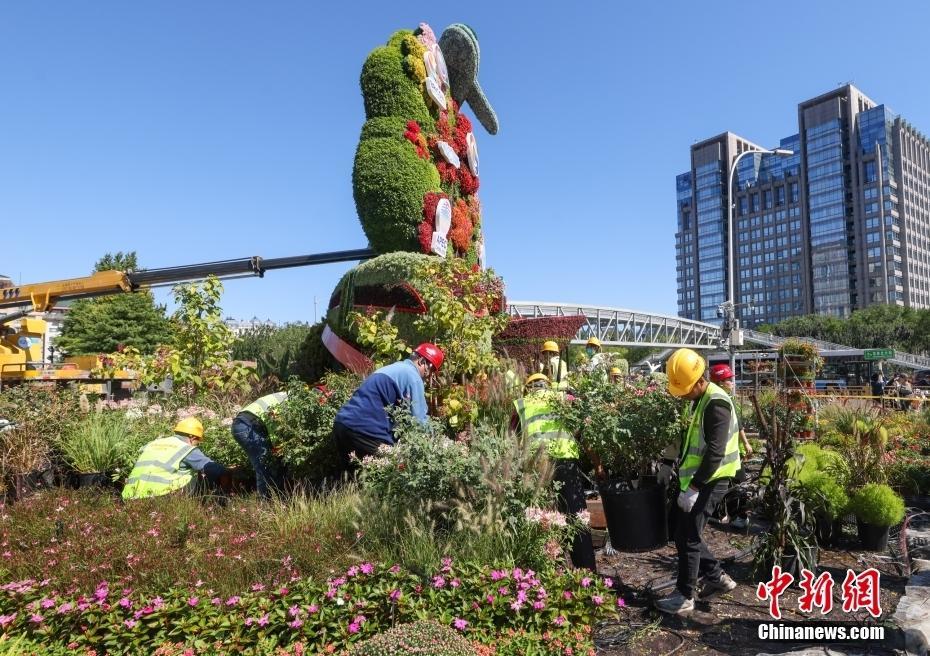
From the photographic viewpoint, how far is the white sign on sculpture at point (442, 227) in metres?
9.83

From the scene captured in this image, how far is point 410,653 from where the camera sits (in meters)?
2.32

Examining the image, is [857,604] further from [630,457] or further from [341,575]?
[341,575]

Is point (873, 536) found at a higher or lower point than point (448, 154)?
lower

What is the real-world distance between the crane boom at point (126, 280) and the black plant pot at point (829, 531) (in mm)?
12176

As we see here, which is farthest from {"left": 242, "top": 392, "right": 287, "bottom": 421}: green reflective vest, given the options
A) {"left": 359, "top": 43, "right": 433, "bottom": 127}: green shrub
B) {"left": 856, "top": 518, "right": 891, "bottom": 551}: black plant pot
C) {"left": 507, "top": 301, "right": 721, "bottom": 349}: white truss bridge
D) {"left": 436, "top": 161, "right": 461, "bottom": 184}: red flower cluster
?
{"left": 507, "top": 301, "right": 721, "bottom": 349}: white truss bridge

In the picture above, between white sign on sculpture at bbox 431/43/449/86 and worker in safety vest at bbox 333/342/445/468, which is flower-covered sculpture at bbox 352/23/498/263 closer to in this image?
white sign on sculpture at bbox 431/43/449/86

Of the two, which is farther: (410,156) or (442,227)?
(442,227)

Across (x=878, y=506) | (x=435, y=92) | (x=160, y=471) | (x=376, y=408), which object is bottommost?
(x=878, y=506)

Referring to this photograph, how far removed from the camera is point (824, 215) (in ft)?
370

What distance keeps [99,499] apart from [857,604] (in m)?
5.80

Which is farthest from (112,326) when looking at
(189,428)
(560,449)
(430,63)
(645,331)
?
(645,331)

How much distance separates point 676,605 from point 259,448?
377 cm

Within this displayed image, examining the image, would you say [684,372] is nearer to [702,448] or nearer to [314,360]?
[702,448]

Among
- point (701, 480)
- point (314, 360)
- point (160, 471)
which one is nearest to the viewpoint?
point (701, 480)
